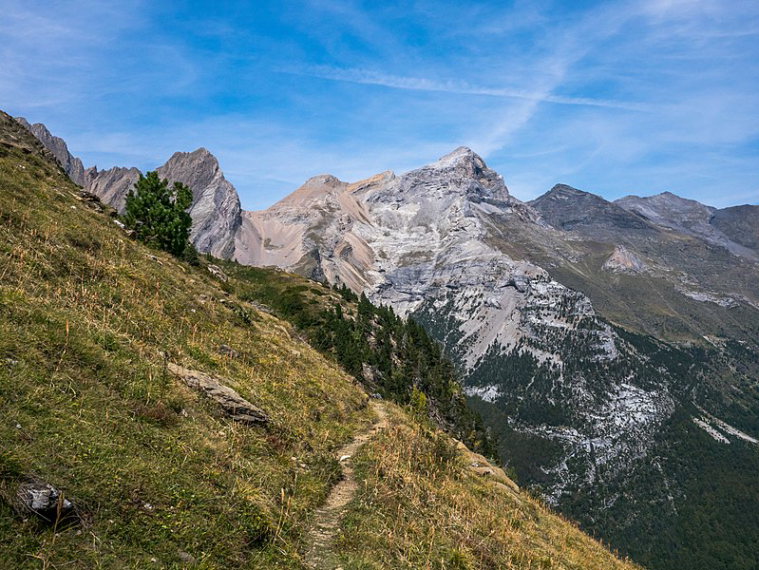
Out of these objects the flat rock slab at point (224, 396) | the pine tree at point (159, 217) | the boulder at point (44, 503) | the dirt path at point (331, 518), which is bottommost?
the dirt path at point (331, 518)

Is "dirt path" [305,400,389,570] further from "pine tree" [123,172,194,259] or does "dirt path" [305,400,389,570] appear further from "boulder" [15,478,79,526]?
"pine tree" [123,172,194,259]

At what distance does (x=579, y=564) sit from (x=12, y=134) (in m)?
52.5

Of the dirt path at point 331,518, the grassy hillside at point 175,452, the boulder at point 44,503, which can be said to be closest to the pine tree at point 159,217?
the grassy hillside at point 175,452

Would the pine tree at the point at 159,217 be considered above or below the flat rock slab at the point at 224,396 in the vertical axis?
above

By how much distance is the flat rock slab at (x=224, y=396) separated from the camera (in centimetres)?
1362

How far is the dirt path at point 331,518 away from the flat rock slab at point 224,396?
3.31 metres

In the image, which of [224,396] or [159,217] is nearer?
[224,396]

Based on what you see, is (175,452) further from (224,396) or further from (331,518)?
(331,518)

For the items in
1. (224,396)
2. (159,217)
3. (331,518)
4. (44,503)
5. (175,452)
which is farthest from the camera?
(159,217)

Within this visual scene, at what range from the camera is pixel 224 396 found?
14.0 metres

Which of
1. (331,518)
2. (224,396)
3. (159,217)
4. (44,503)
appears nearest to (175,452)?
(44,503)

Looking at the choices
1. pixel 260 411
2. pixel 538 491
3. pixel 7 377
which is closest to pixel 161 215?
pixel 260 411

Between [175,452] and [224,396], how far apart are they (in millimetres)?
4114

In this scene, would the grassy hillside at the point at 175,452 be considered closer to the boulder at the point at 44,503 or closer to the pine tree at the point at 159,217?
the boulder at the point at 44,503
